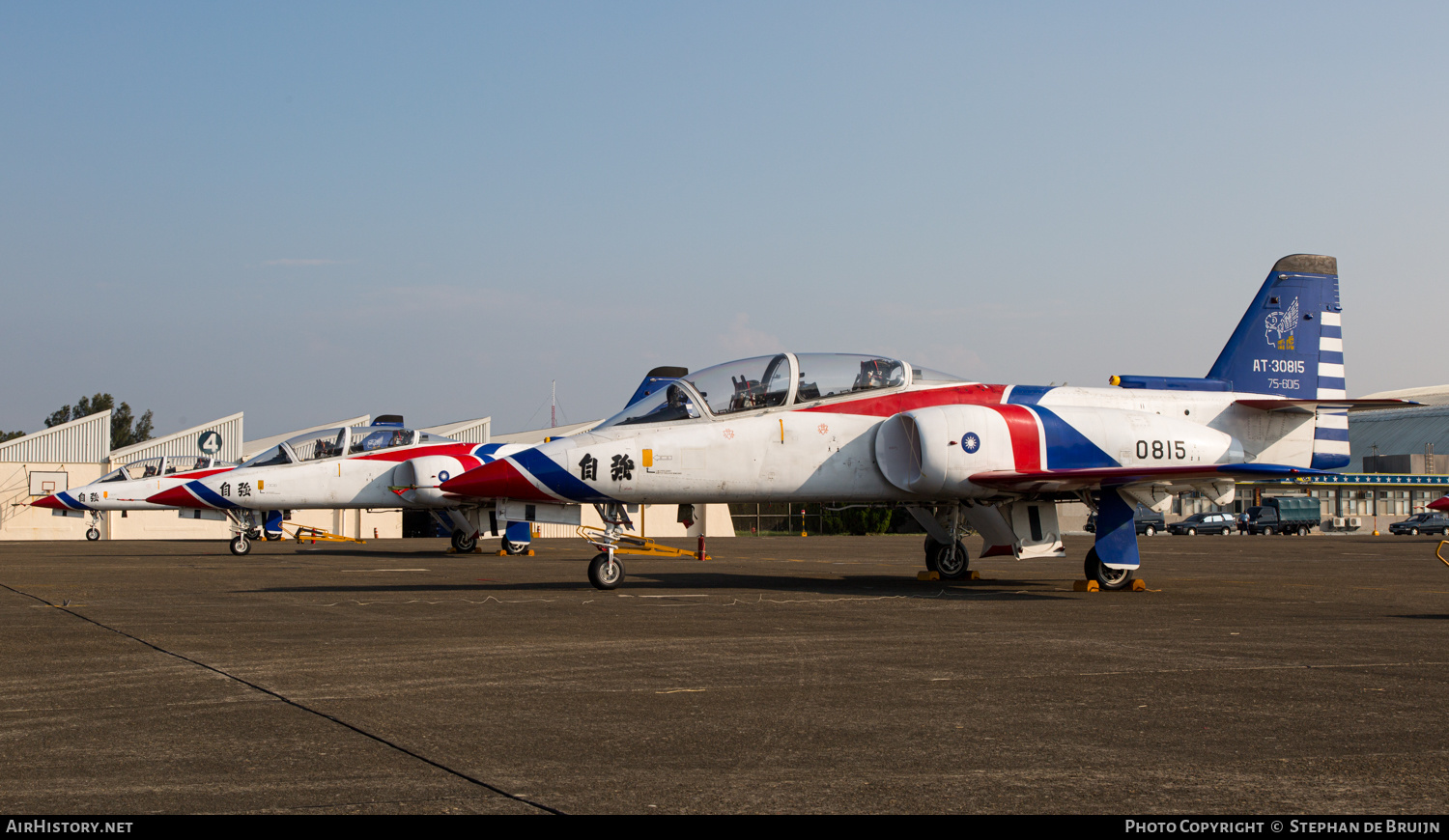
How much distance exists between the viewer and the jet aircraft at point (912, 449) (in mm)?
13406

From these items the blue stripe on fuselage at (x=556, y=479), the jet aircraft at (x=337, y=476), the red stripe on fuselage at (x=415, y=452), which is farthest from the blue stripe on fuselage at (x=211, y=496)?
the blue stripe on fuselage at (x=556, y=479)

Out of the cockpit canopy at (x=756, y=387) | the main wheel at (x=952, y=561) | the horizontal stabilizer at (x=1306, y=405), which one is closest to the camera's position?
the cockpit canopy at (x=756, y=387)

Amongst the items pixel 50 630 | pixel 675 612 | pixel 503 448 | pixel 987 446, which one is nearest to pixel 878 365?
pixel 987 446

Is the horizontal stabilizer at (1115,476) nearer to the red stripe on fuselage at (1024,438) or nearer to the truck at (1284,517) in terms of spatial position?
the red stripe on fuselage at (1024,438)

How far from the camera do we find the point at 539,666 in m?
7.52

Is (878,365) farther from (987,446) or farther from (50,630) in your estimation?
(50,630)

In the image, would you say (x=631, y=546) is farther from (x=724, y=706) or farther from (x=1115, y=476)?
(x=724, y=706)

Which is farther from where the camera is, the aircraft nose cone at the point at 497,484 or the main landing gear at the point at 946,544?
the main landing gear at the point at 946,544

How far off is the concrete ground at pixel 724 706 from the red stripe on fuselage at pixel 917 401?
2689 millimetres

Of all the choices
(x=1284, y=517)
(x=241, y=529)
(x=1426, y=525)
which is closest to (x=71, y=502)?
(x=241, y=529)

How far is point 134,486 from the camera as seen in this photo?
2873 centimetres

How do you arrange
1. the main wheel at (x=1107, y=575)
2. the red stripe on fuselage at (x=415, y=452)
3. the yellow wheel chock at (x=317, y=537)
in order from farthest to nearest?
the yellow wheel chock at (x=317, y=537)
the red stripe on fuselage at (x=415, y=452)
the main wheel at (x=1107, y=575)

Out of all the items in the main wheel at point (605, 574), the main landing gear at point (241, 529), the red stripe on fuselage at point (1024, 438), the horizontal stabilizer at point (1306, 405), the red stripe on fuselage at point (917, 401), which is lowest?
the main wheel at point (605, 574)
